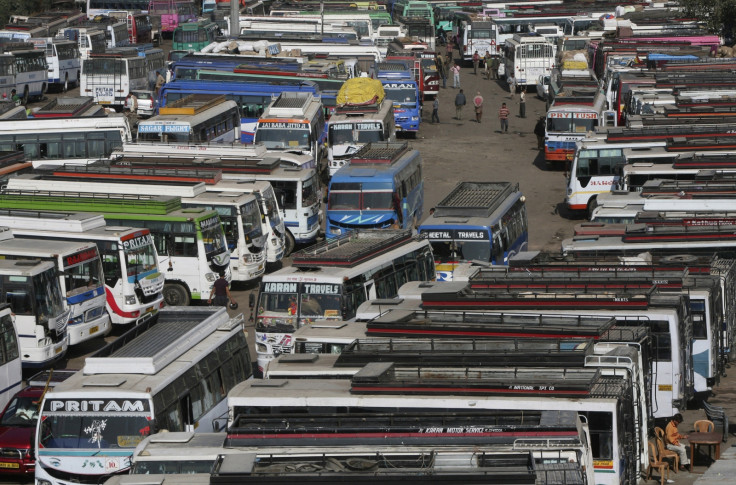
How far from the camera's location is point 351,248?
27.6 metres

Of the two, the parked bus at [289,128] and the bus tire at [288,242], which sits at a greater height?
the parked bus at [289,128]

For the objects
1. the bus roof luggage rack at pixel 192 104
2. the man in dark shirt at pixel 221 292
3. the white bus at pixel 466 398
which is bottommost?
the man in dark shirt at pixel 221 292

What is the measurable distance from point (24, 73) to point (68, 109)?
16420mm

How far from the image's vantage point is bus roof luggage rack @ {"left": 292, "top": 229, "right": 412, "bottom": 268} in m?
25.9

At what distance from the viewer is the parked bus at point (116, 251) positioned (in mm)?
28719

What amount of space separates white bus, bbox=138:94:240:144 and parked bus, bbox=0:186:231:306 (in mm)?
10268

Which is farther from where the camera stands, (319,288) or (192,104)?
(192,104)

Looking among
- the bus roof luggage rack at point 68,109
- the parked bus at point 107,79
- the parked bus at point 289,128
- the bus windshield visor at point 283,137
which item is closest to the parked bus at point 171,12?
the parked bus at point 107,79

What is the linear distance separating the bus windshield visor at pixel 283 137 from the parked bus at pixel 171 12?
45.8 metres

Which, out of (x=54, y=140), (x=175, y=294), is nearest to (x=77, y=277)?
(x=175, y=294)

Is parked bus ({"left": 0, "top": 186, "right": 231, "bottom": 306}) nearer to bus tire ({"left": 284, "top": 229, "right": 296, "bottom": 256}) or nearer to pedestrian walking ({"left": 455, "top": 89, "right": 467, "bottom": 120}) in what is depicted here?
bus tire ({"left": 284, "top": 229, "right": 296, "bottom": 256})

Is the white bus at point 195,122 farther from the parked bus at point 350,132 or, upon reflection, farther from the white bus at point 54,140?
the parked bus at point 350,132

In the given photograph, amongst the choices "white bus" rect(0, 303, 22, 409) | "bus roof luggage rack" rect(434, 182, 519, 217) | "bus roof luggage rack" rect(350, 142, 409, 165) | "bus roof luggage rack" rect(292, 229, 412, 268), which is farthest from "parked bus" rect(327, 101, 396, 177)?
"white bus" rect(0, 303, 22, 409)

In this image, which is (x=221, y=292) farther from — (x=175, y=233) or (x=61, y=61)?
(x=61, y=61)
